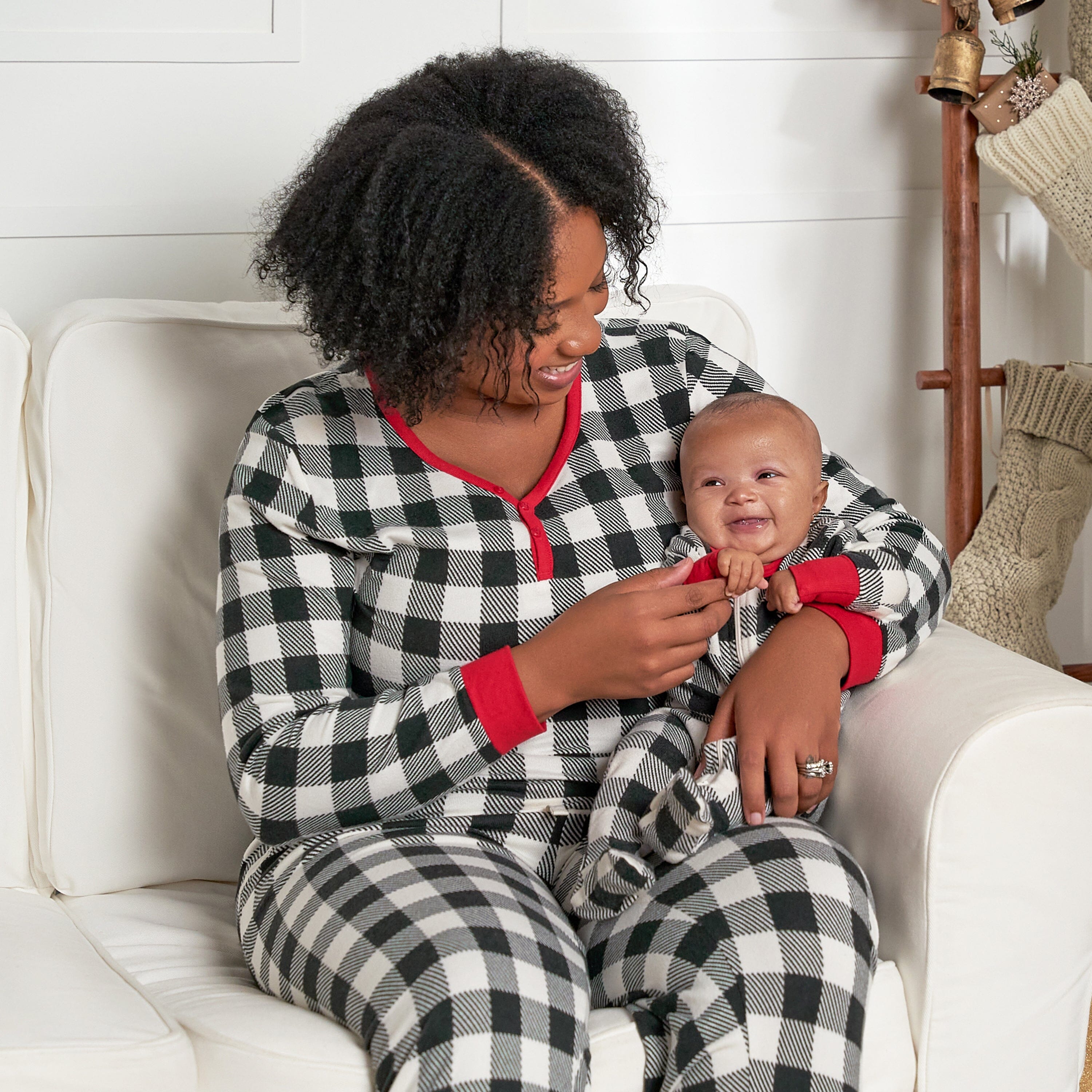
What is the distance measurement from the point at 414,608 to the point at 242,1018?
1.24 feet

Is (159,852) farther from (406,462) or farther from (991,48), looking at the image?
(991,48)

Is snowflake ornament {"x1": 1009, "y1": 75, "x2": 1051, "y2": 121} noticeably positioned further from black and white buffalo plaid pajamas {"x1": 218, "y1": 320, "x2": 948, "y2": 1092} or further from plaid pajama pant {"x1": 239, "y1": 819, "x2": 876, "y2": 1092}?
plaid pajama pant {"x1": 239, "y1": 819, "x2": 876, "y2": 1092}

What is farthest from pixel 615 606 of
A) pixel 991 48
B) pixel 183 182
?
pixel 991 48

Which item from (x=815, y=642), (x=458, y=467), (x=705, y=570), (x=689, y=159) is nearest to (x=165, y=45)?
(x=689, y=159)

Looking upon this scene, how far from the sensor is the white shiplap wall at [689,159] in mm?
1601

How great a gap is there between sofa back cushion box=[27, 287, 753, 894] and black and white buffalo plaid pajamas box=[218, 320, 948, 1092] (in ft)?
0.76

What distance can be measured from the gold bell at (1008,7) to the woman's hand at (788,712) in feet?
3.58

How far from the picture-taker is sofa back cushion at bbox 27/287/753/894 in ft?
4.00

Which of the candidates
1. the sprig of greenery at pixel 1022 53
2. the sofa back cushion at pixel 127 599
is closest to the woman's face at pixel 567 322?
the sofa back cushion at pixel 127 599

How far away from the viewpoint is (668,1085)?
84 cm

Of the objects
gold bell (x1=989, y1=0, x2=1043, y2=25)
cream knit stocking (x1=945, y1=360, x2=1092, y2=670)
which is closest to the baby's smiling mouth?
cream knit stocking (x1=945, y1=360, x2=1092, y2=670)

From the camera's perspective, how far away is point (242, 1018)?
869 mm

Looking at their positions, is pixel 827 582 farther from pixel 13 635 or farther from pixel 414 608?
pixel 13 635

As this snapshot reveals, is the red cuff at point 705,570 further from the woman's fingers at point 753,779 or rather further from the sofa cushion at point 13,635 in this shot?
the sofa cushion at point 13,635
